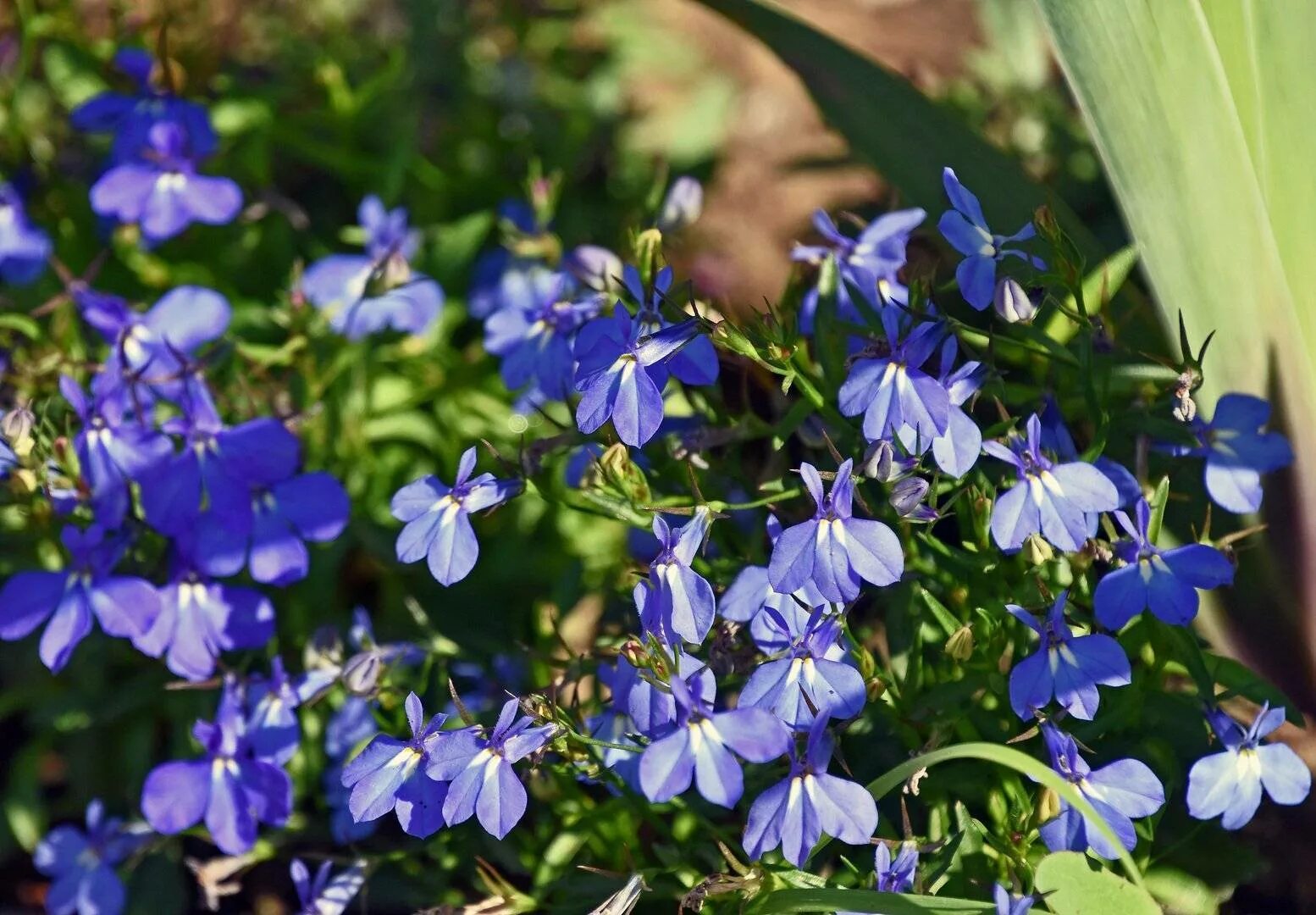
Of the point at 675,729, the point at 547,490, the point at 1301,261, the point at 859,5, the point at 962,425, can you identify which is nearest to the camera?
the point at 675,729

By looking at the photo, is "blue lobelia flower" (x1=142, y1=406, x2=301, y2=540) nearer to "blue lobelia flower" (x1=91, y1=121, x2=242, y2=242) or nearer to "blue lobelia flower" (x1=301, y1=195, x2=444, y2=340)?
"blue lobelia flower" (x1=301, y1=195, x2=444, y2=340)

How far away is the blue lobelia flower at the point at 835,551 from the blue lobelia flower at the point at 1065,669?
16cm

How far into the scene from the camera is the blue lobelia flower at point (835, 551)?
127cm

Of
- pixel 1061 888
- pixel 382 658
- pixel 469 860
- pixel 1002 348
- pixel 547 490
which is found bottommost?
pixel 469 860

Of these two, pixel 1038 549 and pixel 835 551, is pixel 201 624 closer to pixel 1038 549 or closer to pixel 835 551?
pixel 835 551

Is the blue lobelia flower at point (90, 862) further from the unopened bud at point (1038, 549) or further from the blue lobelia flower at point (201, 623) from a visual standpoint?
the unopened bud at point (1038, 549)

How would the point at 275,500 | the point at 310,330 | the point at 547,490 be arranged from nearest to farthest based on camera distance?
the point at 547,490
the point at 275,500
the point at 310,330

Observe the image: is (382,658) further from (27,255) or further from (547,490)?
(27,255)

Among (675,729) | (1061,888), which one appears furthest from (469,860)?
(1061,888)

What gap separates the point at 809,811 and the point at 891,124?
1080 millimetres

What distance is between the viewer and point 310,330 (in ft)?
6.74

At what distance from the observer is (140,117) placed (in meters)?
2.12

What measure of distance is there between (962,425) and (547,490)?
486 mm

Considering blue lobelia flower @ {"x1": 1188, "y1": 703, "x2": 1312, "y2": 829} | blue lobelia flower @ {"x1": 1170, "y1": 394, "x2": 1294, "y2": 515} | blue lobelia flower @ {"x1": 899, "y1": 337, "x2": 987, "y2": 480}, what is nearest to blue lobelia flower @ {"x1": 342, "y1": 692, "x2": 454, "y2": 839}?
blue lobelia flower @ {"x1": 899, "y1": 337, "x2": 987, "y2": 480}
